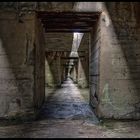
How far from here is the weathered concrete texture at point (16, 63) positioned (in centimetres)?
710

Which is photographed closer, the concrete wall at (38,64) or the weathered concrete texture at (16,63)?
the weathered concrete texture at (16,63)

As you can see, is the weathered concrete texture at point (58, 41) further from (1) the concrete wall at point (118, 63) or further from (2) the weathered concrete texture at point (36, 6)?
(1) the concrete wall at point (118, 63)

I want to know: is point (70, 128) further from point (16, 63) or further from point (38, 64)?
point (38, 64)

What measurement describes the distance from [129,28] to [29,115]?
11.1ft

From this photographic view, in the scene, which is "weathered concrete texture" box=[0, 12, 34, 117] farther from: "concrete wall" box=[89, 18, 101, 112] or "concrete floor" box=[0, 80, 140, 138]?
"concrete wall" box=[89, 18, 101, 112]

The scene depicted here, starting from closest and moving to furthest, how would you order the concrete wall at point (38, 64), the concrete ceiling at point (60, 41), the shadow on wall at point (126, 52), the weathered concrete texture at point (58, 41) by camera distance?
1. the shadow on wall at point (126, 52)
2. the concrete wall at point (38, 64)
3. the concrete ceiling at point (60, 41)
4. the weathered concrete texture at point (58, 41)

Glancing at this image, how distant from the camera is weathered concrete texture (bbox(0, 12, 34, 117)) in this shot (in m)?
7.10

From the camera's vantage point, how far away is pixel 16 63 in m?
7.12

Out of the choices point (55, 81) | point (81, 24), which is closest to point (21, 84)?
point (81, 24)

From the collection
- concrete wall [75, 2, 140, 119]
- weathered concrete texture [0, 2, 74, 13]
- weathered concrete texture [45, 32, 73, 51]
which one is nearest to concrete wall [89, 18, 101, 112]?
concrete wall [75, 2, 140, 119]

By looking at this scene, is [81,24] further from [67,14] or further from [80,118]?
[80,118]

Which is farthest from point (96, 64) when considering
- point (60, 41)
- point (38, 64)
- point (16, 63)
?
point (60, 41)

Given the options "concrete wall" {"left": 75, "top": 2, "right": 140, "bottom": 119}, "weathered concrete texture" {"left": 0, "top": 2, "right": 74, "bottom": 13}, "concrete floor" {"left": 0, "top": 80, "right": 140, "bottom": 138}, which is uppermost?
"weathered concrete texture" {"left": 0, "top": 2, "right": 74, "bottom": 13}

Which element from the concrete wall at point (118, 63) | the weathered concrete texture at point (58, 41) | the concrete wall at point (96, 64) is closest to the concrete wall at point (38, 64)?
the concrete wall at point (118, 63)
